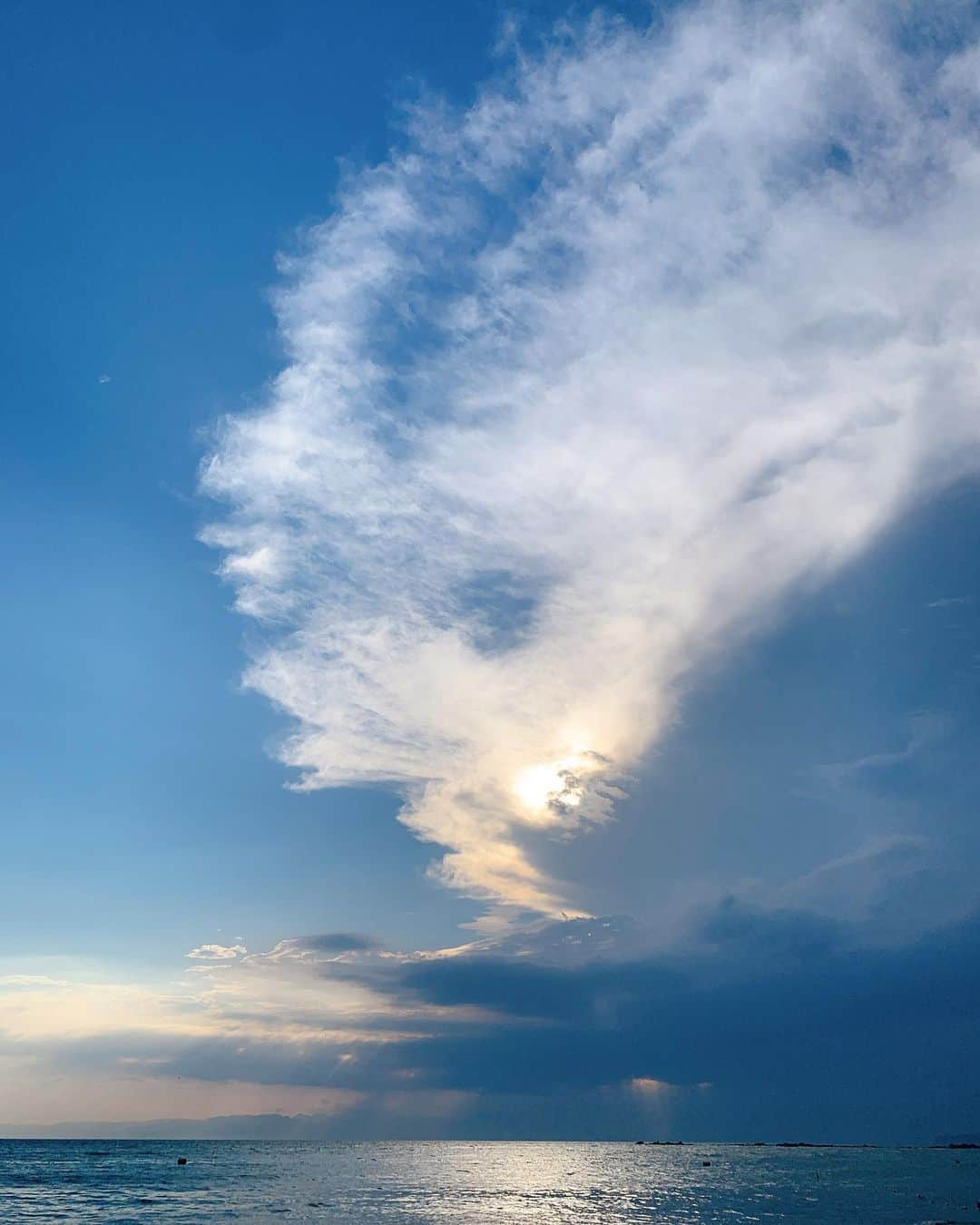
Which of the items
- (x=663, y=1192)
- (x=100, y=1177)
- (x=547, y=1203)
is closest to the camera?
(x=547, y=1203)

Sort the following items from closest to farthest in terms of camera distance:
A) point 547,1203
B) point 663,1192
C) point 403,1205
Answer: point 403,1205, point 547,1203, point 663,1192

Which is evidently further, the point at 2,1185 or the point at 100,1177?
the point at 100,1177

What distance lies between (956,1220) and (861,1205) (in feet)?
81.6

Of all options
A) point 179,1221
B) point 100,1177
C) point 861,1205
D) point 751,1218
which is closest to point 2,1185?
point 100,1177

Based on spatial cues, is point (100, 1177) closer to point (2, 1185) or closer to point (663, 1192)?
point (2, 1185)

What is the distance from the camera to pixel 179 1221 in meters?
94.6

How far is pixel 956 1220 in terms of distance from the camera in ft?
313

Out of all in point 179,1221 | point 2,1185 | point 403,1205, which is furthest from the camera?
point 2,1185

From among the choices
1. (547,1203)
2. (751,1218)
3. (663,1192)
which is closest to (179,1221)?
(547,1203)

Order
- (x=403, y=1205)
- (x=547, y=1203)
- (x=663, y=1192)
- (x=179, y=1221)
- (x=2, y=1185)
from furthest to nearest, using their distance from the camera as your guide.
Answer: (x=2, y=1185)
(x=663, y=1192)
(x=547, y=1203)
(x=403, y=1205)
(x=179, y=1221)

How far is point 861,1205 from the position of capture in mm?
116750

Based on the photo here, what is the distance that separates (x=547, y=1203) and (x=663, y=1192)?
32567 mm

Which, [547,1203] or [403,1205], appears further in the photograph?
[547,1203]

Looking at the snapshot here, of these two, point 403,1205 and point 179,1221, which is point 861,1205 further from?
point 179,1221
